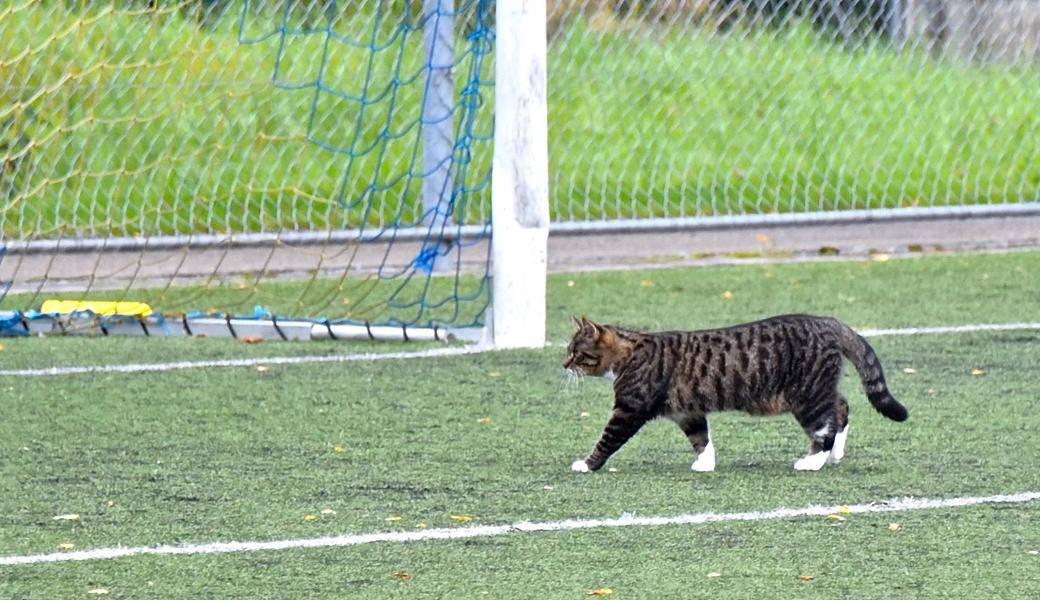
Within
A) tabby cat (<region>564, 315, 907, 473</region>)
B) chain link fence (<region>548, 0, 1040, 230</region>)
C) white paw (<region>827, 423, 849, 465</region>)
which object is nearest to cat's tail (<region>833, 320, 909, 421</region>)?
tabby cat (<region>564, 315, 907, 473</region>)

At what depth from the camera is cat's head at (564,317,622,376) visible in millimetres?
5984

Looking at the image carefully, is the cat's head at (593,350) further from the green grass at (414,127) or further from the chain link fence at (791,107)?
the chain link fence at (791,107)

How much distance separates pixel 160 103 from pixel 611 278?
7.70 feet

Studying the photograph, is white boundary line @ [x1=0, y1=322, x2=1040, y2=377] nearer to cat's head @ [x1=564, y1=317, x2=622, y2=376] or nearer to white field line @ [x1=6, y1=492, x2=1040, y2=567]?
cat's head @ [x1=564, y1=317, x2=622, y2=376]

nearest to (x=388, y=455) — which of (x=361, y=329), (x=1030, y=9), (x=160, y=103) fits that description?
(x=361, y=329)

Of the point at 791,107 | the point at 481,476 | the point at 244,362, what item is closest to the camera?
the point at 481,476

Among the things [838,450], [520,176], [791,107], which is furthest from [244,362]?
[791,107]

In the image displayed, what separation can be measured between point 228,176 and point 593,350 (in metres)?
4.57

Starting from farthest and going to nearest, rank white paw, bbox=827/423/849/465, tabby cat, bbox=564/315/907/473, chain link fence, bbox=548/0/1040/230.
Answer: chain link fence, bbox=548/0/1040/230 < white paw, bbox=827/423/849/465 < tabby cat, bbox=564/315/907/473

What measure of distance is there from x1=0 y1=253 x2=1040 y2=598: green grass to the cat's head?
0.29m

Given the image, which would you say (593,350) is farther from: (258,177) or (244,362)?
(258,177)

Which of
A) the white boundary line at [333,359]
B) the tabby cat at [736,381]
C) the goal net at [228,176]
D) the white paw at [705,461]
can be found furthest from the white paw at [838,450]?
the goal net at [228,176]

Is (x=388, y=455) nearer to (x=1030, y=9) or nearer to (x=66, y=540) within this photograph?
(x=66, y=540)

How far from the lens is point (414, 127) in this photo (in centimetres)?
1093
